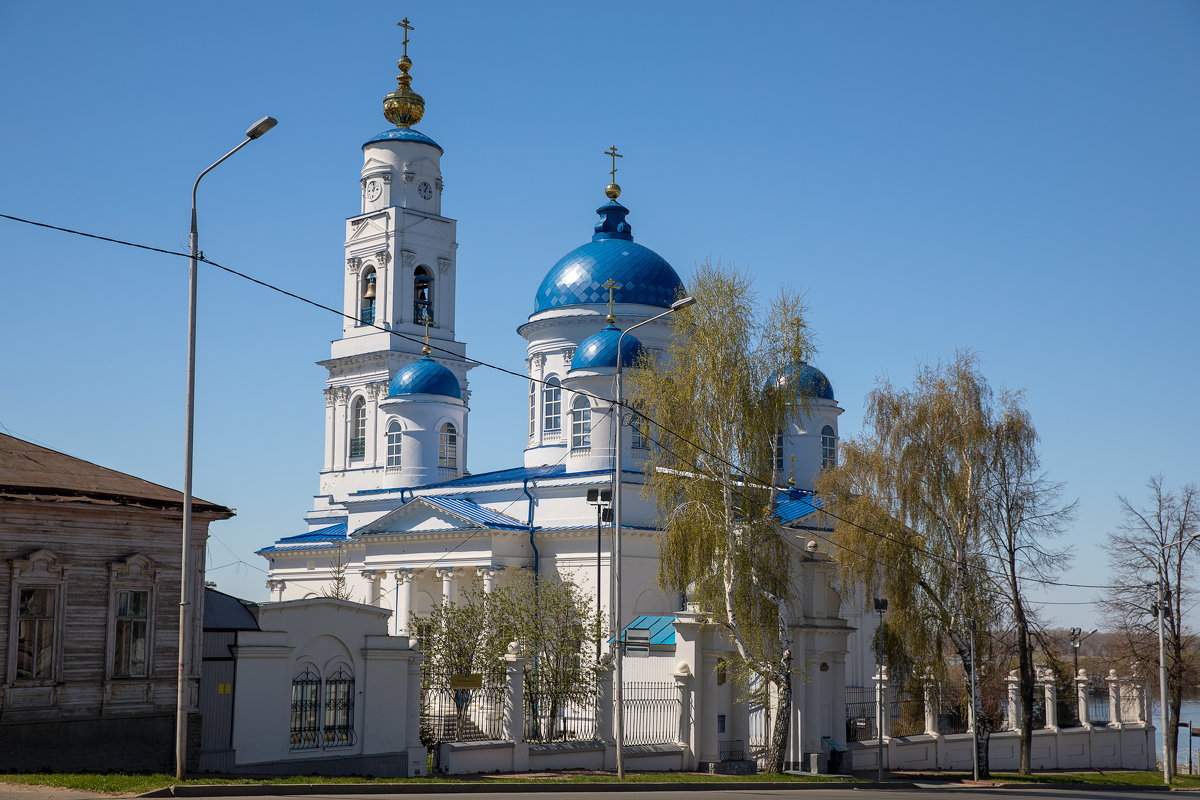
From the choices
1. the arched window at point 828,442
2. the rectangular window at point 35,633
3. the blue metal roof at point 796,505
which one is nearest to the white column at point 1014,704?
the blue metal roof at point 796,505

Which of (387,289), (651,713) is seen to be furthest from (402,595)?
(651,713)

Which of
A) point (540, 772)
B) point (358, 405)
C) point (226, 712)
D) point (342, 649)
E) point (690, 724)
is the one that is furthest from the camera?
point (358, 405)

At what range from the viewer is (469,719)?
946 inches

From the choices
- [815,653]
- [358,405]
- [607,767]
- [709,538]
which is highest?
[358,405]

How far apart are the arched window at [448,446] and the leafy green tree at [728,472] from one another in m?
18.7

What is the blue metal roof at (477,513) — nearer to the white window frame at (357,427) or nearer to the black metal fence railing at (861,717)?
the white window frame at (357,427)

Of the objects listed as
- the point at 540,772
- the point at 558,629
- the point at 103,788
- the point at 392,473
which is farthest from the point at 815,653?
the point at 392,473

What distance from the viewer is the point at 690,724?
1066 inches

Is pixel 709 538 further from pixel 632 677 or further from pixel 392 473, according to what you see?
pixel 392 473

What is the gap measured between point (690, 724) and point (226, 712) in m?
10.3

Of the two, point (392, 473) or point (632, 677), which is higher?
point (392, 473)

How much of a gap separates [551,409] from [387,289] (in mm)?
10308

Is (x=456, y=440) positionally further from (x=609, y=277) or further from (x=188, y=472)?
(x=188, y=472)

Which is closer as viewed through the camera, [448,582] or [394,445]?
[448,582]
